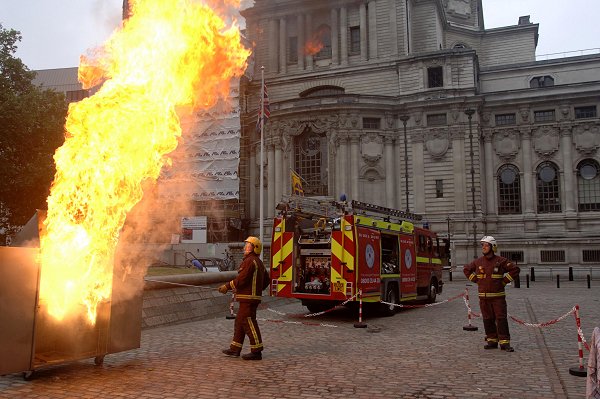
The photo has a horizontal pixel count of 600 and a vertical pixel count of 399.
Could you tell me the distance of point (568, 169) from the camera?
4309cm

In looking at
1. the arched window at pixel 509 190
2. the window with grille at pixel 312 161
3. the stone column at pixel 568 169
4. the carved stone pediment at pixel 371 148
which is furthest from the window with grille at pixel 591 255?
the window with grille at pixel 312 161

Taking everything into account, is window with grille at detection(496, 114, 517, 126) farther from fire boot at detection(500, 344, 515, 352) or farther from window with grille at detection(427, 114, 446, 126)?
fire boot at detection(500, 344, 515, 352)

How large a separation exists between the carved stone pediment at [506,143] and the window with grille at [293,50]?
2150 cm

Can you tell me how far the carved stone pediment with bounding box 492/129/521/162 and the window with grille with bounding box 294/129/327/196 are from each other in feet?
50.0

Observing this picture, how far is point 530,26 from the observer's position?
60938mm

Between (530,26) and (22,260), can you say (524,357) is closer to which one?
(22,260)

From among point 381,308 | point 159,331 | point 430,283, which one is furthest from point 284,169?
point 159,331

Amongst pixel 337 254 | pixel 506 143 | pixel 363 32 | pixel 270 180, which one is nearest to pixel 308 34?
pixel 363 32

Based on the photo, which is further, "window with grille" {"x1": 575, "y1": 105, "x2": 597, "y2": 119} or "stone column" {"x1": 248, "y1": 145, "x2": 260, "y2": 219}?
"stone column" {"x1": 248, "y1": 145, "x2": 260, "y2": 219}

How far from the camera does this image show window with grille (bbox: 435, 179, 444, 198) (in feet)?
143

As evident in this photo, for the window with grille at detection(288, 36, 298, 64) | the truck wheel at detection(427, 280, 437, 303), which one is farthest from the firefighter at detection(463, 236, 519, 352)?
the window with grille at detection(288, 36, 298, 64)

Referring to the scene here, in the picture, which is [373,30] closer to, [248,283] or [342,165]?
[342,165]

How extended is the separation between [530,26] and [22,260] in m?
66.1

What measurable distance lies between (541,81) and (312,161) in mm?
24941
